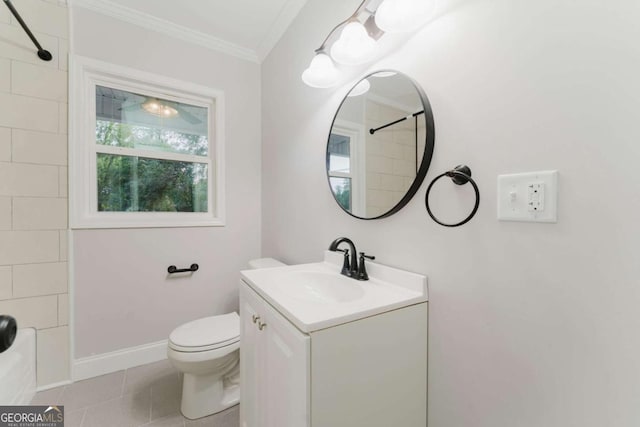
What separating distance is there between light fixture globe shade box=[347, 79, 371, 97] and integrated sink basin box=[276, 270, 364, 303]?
0.87 metres

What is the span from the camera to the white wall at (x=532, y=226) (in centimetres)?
54

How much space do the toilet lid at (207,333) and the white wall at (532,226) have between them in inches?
42.4

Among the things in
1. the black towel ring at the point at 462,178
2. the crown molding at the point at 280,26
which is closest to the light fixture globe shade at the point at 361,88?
the black towel ring at the point at 462,178

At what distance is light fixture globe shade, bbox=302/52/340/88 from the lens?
4.15 ft

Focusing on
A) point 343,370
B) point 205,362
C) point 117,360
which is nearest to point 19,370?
point 117,360

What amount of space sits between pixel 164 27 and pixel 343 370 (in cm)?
254

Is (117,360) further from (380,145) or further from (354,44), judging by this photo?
(354,44)

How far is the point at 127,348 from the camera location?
5.98ft

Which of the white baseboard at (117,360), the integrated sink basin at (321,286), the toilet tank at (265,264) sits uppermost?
the integrated sink basin at (321,286)

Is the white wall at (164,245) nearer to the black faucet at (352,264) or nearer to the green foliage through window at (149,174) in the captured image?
the green foliage through window at (149,174)

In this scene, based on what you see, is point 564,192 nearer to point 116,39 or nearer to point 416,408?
point 416,408

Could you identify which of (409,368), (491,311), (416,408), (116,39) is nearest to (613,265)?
(491,311)

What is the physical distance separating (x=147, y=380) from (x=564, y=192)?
7.83 ft

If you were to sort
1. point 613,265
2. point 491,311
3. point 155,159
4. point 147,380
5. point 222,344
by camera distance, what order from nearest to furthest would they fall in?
point 613,265 → point 491,311 → point 222,344 → point 147,380 → point 155,159
